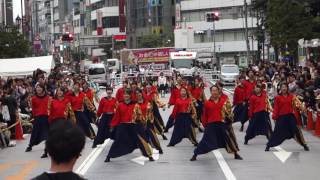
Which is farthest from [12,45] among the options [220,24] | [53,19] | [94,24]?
[53,19]

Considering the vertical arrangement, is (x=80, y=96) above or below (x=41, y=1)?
below

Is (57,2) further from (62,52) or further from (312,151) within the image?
(312,151)

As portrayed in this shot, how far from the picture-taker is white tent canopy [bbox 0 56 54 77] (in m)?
39.5

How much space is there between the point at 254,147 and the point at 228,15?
83556 millimetres

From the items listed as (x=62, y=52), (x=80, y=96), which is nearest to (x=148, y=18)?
(x=62, y=52)

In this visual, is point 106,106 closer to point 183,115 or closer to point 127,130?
point 183,115

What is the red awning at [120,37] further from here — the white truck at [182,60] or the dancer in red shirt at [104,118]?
the dancer in red shirt at [104,118]

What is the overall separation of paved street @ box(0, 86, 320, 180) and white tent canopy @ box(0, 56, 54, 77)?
2066 centimetres

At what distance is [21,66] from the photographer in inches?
1590

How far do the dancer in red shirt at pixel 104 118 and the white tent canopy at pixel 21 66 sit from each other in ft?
69.1

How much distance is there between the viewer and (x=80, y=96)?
20812 mm

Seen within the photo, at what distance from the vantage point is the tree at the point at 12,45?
54.1 metres

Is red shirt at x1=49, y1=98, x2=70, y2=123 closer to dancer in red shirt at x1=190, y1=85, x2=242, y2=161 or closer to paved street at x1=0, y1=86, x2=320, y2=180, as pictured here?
paved street at x1=0, y1=86, x2=320, y2=180

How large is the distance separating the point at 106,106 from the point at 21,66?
22294 millimetres
